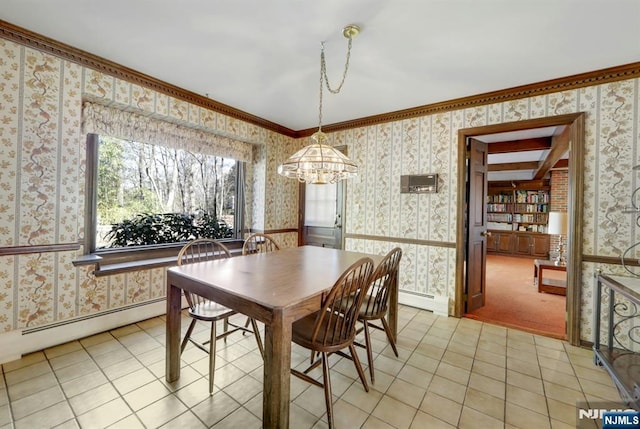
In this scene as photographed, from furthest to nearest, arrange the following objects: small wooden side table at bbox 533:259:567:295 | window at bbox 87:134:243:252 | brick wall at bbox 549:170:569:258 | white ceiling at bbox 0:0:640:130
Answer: brick wall at bbox 549:170:569:258 → small wooden side table at bbox 533:259:567:295 → window at bbox 87:134:243:252 → white ceiling at bbox 0:0:640:130

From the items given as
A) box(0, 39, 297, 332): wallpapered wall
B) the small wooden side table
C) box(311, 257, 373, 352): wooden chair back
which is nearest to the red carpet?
the small wooden side table

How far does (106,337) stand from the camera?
2.50 metres

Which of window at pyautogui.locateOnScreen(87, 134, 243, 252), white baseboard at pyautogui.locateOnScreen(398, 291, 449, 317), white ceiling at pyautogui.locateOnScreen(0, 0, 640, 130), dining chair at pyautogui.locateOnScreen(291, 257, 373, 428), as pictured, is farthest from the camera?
white baseboard at pyautogui.locateOnScreen(398, 291, 449, 317)

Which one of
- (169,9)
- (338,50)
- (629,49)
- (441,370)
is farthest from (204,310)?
(629,49)

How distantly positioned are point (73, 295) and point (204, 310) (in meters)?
1.40

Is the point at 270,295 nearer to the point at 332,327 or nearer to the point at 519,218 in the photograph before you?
the point at 332,327

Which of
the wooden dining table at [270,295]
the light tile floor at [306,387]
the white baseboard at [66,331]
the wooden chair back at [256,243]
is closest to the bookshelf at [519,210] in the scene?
the light tile floor at [306,387]

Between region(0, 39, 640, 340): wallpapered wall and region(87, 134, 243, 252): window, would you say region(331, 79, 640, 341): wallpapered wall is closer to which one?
region(0, 39, 640, 340): wallpapered wall

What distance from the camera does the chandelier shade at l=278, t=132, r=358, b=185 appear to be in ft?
6.58

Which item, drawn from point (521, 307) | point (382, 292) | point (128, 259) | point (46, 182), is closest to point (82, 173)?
point (46, 182)

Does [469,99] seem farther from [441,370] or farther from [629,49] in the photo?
[441,370]

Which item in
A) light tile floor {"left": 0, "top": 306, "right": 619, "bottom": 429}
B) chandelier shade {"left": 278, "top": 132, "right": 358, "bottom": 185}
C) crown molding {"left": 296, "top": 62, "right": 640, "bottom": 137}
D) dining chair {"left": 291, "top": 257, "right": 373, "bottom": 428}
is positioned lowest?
light tile floor {"left": 0, "top": 306, "right": 619, "bottom": 429}
